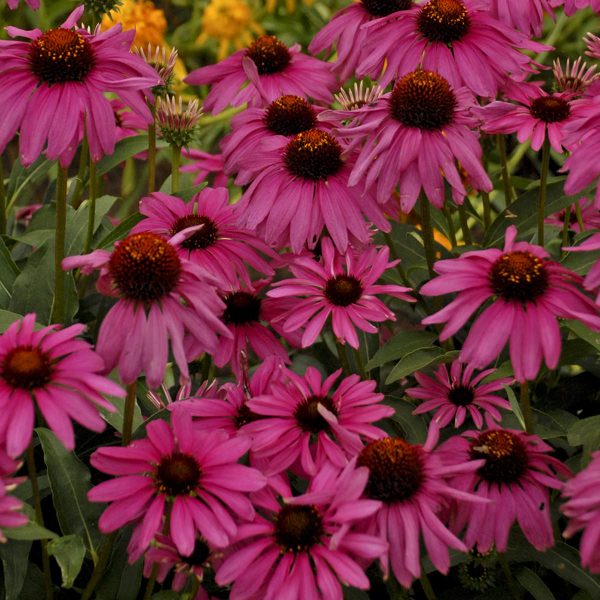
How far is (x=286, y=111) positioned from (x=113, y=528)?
→ 0.63 meters

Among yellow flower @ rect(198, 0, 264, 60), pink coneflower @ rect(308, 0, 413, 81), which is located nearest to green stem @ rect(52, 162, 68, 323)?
pink coneflower @ rect(308, 0, 413, 81)

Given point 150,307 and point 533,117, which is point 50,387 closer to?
point 150,307

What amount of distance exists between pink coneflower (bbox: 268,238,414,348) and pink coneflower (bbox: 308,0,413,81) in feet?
1.07

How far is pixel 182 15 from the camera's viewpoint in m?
3.55

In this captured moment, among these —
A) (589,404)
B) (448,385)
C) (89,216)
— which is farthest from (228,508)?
(589,404)

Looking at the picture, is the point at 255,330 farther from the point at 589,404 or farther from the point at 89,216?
the point at 589,404

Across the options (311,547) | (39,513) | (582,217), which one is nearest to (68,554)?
(39,513)

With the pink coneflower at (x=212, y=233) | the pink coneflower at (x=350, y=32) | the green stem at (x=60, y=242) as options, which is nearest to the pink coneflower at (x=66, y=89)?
the green stem at (x=60, y=242)

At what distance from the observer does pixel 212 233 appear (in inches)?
46.3

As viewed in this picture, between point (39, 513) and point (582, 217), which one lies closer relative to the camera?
point (39, 513)

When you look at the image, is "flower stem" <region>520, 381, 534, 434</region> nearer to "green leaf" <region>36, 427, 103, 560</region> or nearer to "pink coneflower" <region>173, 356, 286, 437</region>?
"pink coneflower" <region>173, 356, 286, 437</region>

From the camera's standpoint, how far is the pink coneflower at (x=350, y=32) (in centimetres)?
137

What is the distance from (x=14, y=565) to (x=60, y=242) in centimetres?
34

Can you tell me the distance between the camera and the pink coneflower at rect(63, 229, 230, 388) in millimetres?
870
